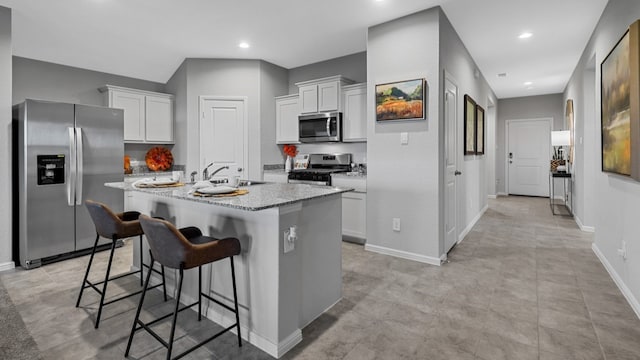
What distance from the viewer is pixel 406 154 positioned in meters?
3.49

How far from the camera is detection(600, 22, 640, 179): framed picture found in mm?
2215

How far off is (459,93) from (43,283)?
16.1 ft

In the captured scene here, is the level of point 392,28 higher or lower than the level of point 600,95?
higher

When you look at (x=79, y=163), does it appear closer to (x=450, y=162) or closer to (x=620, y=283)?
(x=450, y=162)

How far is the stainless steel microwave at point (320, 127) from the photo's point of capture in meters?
4.48

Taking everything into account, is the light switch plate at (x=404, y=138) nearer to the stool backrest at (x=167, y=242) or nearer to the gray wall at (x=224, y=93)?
the gray wall at (x=224, y=93)

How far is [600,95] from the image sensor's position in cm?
314

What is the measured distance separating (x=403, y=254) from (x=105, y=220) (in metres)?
2.80

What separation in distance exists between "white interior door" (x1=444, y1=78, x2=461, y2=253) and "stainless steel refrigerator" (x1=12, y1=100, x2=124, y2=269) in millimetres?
3932

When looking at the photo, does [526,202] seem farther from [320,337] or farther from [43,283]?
[43,283]

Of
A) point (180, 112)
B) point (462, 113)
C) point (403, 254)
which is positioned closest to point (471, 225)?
point (462, 113)

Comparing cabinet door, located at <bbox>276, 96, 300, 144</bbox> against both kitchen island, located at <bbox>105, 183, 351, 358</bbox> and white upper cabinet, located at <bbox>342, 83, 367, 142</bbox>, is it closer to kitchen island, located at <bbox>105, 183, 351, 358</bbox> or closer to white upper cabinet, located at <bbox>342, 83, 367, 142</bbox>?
white upper cabinet, located at <bbox>342, 83, 367, 142</bbox>

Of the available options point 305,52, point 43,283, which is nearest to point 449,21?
point 305,52

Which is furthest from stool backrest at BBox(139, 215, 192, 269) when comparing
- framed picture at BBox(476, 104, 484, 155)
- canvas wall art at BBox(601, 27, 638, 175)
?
framed picture at BBox(476, 104, 484, 155)
